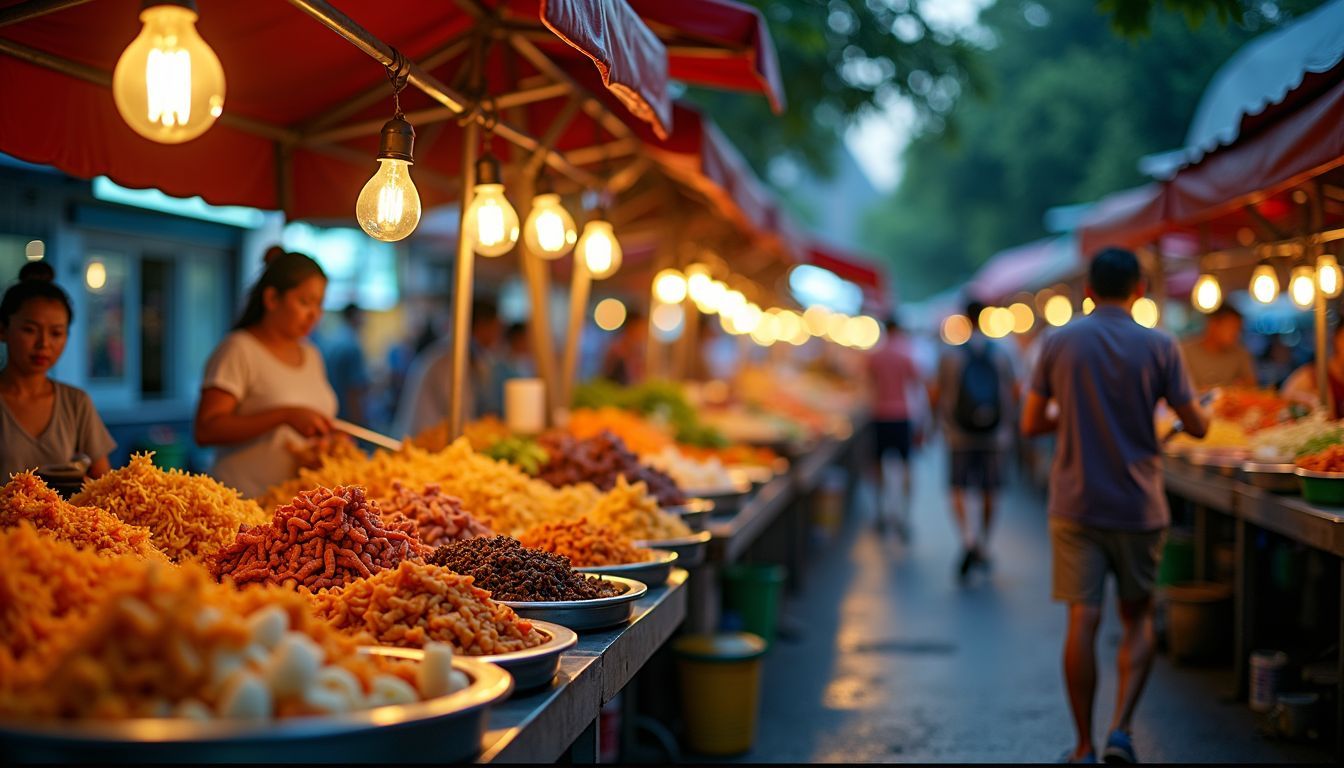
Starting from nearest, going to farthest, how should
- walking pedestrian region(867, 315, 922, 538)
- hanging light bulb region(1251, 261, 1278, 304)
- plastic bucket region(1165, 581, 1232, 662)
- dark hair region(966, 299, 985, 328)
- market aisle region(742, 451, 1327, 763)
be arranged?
market aisle region(742, 451, 1327, 763) < plastic bucket region(1165, 581, 1232, 662) < hanging light bulb region(1251, 261, 1278, 304) < dark hair region(966, 299, 985, 328) < walking pedestrian region(867, 315, 922, 538)

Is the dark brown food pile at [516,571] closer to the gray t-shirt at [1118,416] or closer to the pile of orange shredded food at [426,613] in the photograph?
the pile of orange shredded food at [426,613]

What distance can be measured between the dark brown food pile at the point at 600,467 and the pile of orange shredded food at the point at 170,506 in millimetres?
2154

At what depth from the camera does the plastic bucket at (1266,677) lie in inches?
259

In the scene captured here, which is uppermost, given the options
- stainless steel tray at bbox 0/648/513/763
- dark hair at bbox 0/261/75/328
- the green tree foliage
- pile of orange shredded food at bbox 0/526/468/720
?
the green tree foliage

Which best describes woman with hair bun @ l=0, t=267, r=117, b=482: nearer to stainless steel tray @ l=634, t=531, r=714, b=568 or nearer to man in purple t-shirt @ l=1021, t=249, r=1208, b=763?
stainless steel tray @ l=634, t=531, r=714, b=568

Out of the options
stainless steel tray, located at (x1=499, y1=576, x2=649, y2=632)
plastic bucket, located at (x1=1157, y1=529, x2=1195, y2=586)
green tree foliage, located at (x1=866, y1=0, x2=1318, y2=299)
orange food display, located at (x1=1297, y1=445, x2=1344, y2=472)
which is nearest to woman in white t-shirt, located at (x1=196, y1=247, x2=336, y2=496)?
stainless steel tray, located at (x1=499, y1=576, x2=649, y2=632)

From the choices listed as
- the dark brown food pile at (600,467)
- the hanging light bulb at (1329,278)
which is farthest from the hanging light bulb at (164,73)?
the hanging light bulb at (1329,278)

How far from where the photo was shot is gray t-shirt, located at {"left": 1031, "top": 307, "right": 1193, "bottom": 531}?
5.57 meters

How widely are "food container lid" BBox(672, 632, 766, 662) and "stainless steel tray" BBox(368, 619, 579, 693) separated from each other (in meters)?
3.15

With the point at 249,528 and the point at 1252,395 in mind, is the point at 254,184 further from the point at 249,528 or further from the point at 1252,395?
the point at 1252,395

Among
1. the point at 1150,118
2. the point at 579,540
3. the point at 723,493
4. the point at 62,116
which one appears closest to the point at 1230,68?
the point at 723,493

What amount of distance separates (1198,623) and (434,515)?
5780 mm

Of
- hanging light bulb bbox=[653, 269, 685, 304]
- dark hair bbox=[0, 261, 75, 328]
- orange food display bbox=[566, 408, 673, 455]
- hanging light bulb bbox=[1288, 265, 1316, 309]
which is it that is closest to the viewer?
dark hair bbox=[0, 261, 75, 328]

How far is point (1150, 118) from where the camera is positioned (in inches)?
1188
